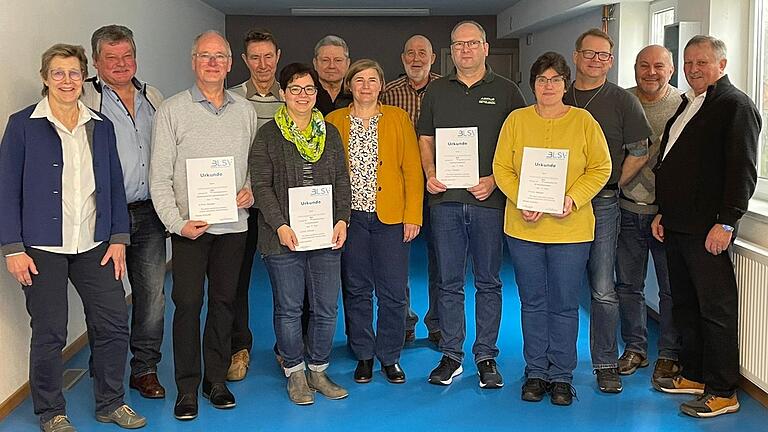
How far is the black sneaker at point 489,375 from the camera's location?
12.9 ft

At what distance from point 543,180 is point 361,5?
23.0 ft

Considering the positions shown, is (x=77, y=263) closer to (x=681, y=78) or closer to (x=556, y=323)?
(x=556, y=323)

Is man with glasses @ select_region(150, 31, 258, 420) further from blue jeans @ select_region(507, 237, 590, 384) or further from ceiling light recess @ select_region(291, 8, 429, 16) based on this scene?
ceiling light recess @ select_region(291, 8, 429, 16)

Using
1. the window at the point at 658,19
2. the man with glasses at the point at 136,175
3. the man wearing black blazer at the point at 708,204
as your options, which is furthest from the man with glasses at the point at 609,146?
the window at the point at 658,19

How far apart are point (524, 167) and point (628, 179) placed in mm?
626

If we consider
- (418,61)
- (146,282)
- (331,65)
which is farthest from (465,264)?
(146,282)

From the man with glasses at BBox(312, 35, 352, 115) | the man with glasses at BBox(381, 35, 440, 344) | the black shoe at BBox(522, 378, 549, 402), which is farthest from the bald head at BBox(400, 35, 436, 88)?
the black shoe at BBox(522, 378, 549, 402)

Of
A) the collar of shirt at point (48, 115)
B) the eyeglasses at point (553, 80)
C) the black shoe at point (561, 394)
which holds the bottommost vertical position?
the black shoe at point (561, 394)

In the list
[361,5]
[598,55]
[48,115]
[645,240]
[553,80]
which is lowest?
[645,240]

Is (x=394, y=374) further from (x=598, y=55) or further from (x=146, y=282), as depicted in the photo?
(x=598, y=55)

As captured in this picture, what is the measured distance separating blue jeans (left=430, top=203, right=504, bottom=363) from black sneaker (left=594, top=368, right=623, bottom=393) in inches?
20.4

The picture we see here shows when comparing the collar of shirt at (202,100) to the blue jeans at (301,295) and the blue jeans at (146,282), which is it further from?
the blue jeans at (301,295)

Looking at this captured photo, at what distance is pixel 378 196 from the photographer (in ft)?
12.3

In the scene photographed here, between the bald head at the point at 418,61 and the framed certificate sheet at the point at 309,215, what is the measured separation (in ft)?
4.08
